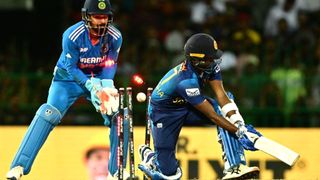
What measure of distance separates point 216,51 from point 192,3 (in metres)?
6.86

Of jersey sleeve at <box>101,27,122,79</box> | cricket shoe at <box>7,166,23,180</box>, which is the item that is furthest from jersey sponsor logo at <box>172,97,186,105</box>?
cricket shoe at <box>7,166,23,180</box>

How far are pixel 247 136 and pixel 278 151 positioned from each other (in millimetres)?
350

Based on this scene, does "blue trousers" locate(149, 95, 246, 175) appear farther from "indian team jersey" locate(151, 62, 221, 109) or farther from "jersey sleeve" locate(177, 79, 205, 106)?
"jersey sleeve" locate(177, 79, 205, 106)

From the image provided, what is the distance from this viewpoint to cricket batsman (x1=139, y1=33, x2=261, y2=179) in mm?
10375

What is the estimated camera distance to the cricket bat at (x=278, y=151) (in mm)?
9945

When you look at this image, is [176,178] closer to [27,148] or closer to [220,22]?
[27,148]

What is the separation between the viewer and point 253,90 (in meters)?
14.6

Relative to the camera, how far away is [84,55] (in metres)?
11.0

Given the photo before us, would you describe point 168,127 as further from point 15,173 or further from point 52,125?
point 15,173

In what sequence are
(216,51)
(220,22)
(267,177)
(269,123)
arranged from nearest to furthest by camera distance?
(216,51) → (267,177) → (269,123) → (220,22)

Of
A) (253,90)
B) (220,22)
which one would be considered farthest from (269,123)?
(220,22)

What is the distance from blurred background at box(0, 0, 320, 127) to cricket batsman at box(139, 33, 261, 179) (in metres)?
3.65

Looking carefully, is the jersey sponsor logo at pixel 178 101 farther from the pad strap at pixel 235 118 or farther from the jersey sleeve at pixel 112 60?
the jersey sleeve at pixel 112 60

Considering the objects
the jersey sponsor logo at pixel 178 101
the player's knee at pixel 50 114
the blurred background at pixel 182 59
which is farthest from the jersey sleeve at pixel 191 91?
the blurred background at pixel 182 59
